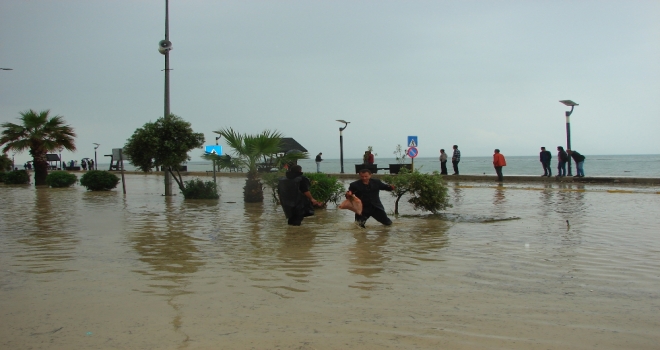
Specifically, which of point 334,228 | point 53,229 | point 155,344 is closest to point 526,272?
point 155,344

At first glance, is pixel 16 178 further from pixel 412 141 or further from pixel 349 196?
pixel 349 196

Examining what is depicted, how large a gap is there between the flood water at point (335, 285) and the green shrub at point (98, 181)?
1285cm

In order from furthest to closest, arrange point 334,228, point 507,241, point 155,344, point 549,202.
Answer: point 549,202 < point 334,228 < point 507,241 < point 155,344

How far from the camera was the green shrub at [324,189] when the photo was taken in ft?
50.1

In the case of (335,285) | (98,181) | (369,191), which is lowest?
(335,285)

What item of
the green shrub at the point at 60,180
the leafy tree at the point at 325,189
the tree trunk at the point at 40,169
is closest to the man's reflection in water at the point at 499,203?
the leafy tree at the point at 325,189

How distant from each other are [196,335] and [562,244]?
6.16 m

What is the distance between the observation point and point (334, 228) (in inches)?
440

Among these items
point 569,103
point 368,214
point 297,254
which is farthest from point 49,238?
point 569,103

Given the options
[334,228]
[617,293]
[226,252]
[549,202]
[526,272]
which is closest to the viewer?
[617,293]

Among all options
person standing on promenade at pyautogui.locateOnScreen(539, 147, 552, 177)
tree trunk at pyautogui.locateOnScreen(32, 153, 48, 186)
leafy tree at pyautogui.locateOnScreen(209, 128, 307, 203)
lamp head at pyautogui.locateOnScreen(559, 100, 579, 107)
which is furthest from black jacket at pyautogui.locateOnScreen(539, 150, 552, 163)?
tree trunk at pyautogui.locateOnScreen(32, 153, 48, 186)

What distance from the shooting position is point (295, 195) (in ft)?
36.2

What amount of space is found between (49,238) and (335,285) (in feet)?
20.2

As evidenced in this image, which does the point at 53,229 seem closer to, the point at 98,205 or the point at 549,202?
the point at 98,205
